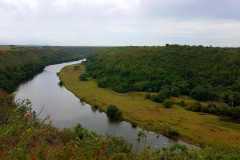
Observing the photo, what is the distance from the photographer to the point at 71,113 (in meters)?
38.9

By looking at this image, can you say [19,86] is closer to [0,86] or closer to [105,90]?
[0,86]

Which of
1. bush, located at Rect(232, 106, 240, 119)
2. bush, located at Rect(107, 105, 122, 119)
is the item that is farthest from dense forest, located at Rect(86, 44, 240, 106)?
bush, located at Rect(107, 105, 122, 119)

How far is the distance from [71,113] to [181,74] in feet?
106

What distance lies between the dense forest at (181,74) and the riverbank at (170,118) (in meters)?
3.91

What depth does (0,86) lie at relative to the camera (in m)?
48.5

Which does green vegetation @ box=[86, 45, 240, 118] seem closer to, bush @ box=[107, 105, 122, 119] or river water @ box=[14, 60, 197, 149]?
bush @ box=[107, 105, 122, 119]

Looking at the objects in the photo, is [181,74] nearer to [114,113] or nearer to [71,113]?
[114,113]

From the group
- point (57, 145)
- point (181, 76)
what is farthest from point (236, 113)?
point (57, 145)

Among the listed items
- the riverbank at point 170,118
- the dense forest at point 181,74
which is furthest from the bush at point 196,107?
the dense forest at point 181,74

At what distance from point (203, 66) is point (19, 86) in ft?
157

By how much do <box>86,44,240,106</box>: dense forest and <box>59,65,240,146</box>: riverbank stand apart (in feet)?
12.8

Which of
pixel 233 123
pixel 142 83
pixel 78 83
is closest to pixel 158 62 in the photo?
pixel 142 83

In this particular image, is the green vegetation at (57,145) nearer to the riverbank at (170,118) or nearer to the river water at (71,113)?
the river water at (71,113)

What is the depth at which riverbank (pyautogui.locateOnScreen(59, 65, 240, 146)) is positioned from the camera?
103ft
